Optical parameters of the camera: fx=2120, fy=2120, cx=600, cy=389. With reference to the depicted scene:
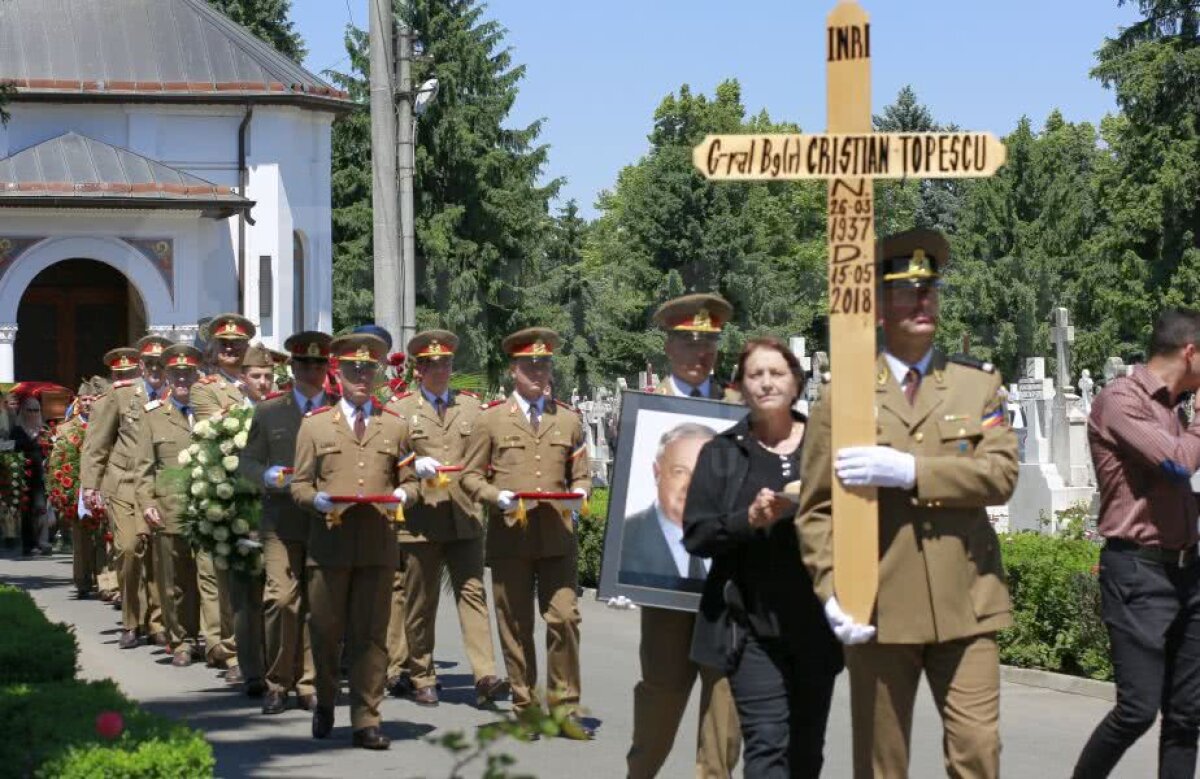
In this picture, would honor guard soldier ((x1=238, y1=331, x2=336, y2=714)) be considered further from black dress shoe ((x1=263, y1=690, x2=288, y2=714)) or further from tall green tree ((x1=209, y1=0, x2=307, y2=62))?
tall green tree ((x1=209, y1=0, x2=307, y2=62))

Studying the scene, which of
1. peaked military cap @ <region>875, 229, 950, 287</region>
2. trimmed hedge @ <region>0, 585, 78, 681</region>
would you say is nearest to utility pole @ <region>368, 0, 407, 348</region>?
trimmed hedge @ <region>0, 585, 78, 681</region>

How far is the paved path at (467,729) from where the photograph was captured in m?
9.94

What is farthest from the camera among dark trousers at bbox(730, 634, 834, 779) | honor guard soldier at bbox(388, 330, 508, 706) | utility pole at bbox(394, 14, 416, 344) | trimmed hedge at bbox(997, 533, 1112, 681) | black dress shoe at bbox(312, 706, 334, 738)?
utility pole at bbox(394, 14, 416, 344)

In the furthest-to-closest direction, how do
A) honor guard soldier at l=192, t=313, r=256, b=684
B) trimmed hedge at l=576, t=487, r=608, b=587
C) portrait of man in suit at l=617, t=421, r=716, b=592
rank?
trimmed hedge at l=576, t=487, r=608, b=587
honor guard soldier at l=192, t=313, r=256, b=684
portrait of man in suit at l=617, t=421, r=716, b=592

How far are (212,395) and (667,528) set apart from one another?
6.80 meters

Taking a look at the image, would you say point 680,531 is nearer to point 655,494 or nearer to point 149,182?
point 655,494

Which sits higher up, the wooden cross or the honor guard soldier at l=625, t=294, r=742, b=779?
the wooden cross

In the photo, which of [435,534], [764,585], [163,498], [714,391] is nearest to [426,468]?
[435,534]

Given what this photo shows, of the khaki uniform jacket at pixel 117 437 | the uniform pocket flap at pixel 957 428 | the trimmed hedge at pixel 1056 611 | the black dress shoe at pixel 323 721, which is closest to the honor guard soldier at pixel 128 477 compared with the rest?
the khaki uniform jacket at pixel 117 437

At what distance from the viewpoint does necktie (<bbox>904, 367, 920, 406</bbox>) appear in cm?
654

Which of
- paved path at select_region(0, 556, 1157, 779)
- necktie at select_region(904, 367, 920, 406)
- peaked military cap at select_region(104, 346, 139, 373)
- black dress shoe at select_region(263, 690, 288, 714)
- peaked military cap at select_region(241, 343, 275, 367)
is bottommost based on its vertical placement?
paved path at select_region(0, 556, 1157, 779)

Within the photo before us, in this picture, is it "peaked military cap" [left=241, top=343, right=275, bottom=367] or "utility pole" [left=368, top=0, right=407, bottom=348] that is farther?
"utility pole" [left=368, top=0, right=407, bottom=348]

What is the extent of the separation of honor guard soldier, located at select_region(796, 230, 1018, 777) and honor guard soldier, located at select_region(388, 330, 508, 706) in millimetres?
6139

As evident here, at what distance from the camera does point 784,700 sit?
6863 mm
